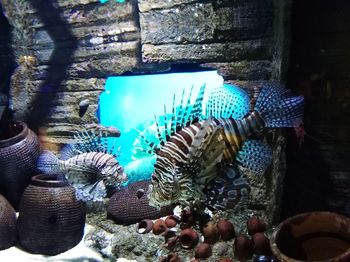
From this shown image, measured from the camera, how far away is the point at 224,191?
2.54m

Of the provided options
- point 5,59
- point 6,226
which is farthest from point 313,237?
point 5,59

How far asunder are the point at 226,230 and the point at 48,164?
1.97 m

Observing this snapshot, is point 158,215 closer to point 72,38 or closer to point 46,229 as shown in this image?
point 46,229

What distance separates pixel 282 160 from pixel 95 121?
7.09 feet

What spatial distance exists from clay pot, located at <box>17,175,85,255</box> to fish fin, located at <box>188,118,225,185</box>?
1.68m

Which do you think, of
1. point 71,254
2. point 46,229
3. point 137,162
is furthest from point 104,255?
point 137,162

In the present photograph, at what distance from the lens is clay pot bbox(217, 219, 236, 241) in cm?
305

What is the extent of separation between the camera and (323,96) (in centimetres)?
320

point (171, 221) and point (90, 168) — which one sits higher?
point (90, 168)

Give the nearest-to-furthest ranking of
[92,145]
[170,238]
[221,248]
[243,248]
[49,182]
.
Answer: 1. [243,248]
2. [221,248]
3. [170,238]
4. [92,145]
5. [49,182]

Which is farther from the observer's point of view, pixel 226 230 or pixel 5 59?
pixel 5 59

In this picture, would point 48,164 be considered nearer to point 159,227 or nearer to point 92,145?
point 92,145

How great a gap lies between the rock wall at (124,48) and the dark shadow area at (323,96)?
0.30 m

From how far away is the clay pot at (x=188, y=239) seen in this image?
304 centimetres
